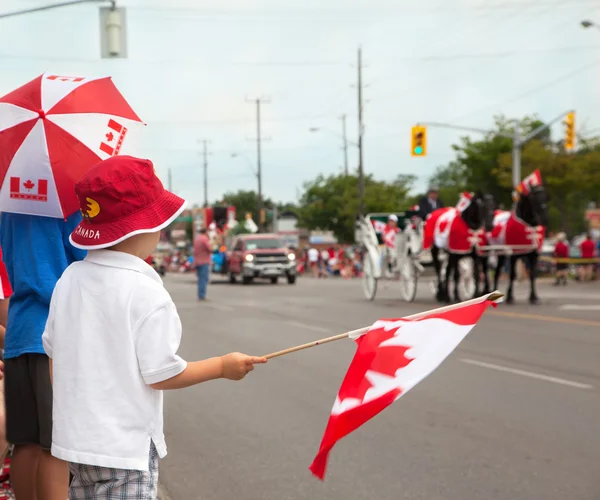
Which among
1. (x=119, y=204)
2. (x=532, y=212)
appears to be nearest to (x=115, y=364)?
(x=119, y=204)

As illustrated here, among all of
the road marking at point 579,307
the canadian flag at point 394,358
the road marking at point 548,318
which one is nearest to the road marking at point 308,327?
the road marking at point 548,318

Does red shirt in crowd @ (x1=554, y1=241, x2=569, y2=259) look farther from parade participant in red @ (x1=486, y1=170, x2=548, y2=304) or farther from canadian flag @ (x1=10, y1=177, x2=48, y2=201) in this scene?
canadian flag @ (x1=10, y1=177, x2=48, y2=201)

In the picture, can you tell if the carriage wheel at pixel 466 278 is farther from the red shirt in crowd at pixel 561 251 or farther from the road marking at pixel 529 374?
the red shirt in crowd at pixel 561 251

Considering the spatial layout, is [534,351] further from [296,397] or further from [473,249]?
[473,249]

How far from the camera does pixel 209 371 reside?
3031 millimetres

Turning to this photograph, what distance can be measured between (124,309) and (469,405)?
18.1 feet

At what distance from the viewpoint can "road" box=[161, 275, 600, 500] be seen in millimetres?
5523

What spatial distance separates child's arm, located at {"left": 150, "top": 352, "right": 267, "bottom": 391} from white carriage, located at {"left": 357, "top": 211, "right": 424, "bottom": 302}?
59.8 feet

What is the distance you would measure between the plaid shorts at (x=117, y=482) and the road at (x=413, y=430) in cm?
239

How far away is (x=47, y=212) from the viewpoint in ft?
13.2

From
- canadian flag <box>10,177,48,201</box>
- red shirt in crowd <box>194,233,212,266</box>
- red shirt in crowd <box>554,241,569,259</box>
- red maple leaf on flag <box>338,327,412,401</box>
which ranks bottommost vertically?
red shirt in crowd <box>554,241,569,259</box>

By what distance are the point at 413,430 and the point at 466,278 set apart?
46.3ft

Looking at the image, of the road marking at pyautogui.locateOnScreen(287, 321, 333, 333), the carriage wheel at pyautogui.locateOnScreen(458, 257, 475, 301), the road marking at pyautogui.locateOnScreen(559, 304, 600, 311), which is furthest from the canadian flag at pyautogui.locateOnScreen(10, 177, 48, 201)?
the carriage wheel at pyautogui.locateOnScreen(458, 257, 475, 301)

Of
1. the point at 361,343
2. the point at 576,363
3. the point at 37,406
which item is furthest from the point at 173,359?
the point at 576,363
